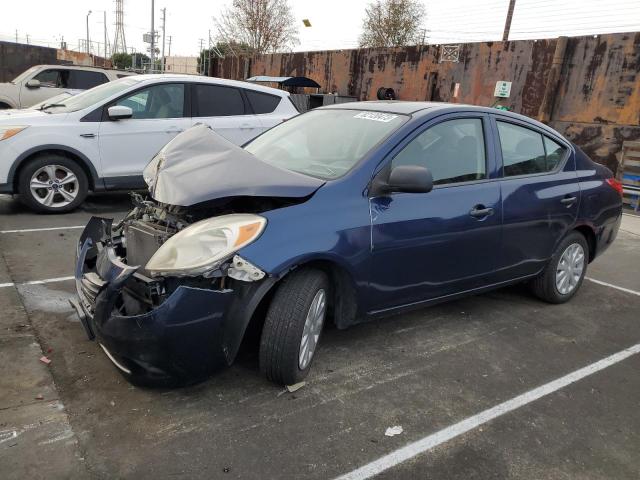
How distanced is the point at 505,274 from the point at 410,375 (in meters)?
1.30

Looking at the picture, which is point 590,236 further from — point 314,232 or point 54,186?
point 54,186

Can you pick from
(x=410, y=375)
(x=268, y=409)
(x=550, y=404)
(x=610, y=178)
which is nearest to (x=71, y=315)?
(x=268, y=409)

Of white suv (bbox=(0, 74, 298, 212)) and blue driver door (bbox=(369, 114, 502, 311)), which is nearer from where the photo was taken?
blue driver door (bbox=(369, 114, 502, 311))

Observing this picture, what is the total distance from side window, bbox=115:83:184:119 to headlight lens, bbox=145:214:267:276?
15.6 ft

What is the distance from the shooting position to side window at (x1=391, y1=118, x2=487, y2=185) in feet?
11.6

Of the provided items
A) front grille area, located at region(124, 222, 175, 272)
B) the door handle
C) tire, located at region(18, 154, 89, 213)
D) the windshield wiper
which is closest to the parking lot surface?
front grille area, located at region(124, 222, 175, 272)

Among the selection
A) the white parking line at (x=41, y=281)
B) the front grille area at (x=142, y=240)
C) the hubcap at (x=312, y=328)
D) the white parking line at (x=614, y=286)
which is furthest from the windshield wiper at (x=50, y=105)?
the white parking line at (x=614, y=286)

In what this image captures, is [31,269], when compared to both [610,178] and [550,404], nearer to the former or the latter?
[550,404]

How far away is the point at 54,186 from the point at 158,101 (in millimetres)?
1689

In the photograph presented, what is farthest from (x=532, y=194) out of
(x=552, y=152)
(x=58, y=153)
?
(x=58, y=153)

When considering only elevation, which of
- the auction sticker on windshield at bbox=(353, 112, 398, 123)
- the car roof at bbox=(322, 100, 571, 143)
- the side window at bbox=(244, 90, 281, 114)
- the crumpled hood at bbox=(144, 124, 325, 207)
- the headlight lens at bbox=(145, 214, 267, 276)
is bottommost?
the headlight lens at bbox=(145, 214, 267, 276)

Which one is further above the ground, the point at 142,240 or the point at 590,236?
the point at 142,240

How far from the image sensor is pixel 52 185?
21.6 ft

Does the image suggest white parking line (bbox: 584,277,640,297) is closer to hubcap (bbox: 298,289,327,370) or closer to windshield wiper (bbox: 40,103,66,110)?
hubcap (bbox: 298,289,327,370)
